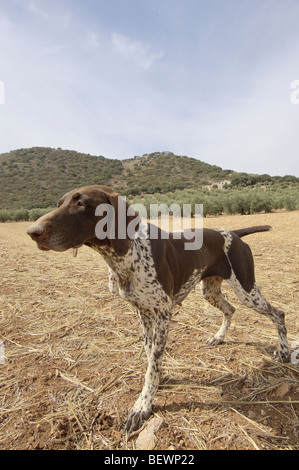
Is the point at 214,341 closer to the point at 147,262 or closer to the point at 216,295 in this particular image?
the point at 216,295

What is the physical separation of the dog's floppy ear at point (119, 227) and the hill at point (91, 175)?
4146 centimetres

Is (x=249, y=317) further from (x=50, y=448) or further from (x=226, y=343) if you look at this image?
(x=50, y=448)

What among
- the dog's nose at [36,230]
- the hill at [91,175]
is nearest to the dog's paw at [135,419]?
the dog's nose at [36,230]

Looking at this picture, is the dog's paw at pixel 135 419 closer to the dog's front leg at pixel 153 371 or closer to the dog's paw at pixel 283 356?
the dog's front leg at pixel 153 371

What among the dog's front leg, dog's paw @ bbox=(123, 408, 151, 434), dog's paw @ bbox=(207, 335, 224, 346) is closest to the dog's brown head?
the dog's front leg

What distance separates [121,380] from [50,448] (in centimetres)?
79

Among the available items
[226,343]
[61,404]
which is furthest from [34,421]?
[226,343]

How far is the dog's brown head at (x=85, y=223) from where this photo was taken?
1.67 meters

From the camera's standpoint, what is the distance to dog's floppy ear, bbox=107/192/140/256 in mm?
1890

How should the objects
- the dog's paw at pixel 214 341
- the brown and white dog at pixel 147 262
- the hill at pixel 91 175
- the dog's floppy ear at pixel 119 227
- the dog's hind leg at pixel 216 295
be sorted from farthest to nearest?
1. the hill at pixel 91 175
2. the dog's hind leg at pixel 216 295
3. the dog's paw at pixel 214 341
4. the dog's floppy ear at pixel 119 227
5. the brown and white dog at pixel 147 262

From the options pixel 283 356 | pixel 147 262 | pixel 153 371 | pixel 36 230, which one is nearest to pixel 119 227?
pixel 147 262

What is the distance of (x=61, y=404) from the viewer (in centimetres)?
213

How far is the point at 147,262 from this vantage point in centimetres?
206

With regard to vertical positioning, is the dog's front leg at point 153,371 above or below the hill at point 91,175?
below
